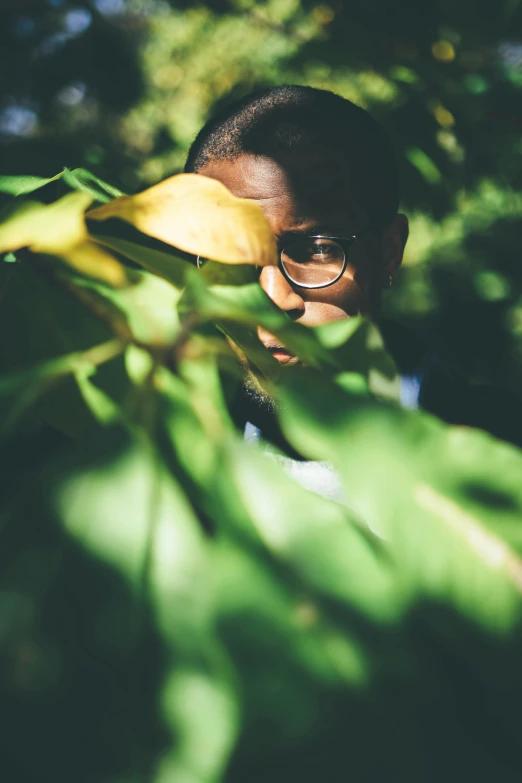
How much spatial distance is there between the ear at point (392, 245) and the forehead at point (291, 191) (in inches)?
11.9

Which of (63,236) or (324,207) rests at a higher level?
(63,236)

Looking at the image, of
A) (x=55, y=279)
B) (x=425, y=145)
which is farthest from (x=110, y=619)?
(x=425, y=145)

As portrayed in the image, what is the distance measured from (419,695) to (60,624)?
196 millimetres

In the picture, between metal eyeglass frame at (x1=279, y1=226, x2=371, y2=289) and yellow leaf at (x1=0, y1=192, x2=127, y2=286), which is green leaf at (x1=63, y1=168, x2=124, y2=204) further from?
metal eyeglass frame at (x1=279, y1=226, x2=371, y2=289)

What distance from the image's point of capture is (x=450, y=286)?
2.21 meters

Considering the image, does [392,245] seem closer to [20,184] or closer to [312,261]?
[312,261]

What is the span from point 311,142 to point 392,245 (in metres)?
0.45

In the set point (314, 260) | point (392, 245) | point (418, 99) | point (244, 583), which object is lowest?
point (392, 245)

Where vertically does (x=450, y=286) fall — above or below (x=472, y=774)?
below

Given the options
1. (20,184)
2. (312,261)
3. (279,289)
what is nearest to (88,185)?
(20,184)

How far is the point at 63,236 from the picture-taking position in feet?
1.30

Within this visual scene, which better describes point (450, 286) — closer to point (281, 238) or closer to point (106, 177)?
point (281, 238)

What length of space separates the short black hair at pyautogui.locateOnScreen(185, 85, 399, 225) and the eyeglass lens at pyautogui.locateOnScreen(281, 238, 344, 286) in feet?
0.36

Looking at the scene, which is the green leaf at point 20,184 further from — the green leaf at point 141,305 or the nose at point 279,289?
the nose at point 279,289
